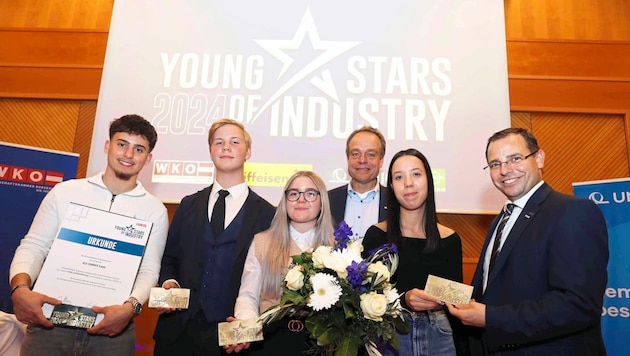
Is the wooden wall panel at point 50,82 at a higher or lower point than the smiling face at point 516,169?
higher

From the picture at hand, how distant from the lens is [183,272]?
253 cm

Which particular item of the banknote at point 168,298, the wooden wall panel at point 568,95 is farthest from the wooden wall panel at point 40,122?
the wooden wall panel at point 568,95

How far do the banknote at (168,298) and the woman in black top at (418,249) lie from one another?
986mm

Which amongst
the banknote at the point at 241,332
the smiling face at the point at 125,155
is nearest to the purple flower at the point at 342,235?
the banknote at the point at 241,332

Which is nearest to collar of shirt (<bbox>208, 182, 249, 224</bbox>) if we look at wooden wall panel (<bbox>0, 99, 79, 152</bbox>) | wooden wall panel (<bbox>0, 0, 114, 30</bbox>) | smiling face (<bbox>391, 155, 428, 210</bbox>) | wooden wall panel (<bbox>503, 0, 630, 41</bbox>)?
smiling face (<bbox>391, 155, 428, 210</bbox>)

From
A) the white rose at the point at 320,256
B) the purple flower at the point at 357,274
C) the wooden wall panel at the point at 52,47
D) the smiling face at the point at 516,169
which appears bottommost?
the purple flower at the point at 357,274

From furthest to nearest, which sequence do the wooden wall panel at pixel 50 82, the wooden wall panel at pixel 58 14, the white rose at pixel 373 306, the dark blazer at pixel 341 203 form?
the wooden wall panel at pixel 58 14
the wooden wall panel at pixel 50 82
the dark blazer at pixel 341 203
the white rose at pixel 373 306

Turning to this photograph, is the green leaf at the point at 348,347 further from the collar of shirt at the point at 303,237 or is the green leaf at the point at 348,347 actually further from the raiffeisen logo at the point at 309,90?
the raiffeisen logo at the point at 309,90

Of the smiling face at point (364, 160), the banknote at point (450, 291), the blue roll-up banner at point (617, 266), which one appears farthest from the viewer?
the blue roll-up banner at point (617, 266)

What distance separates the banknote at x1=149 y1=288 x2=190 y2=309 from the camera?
2166 millimetres

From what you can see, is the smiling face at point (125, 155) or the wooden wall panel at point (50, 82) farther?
the wooden wall panel at point (50, 82)

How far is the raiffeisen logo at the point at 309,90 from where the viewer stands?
15.3ft

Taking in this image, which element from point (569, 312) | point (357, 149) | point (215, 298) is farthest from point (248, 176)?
point (569, 312)

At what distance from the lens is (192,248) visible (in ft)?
8.38
